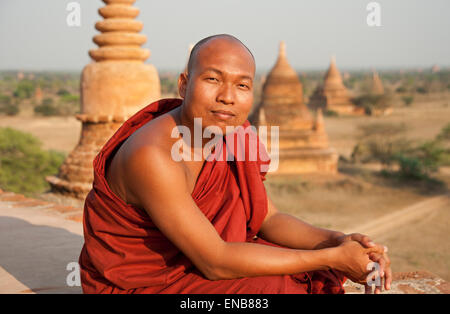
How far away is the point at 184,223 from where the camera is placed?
173cm

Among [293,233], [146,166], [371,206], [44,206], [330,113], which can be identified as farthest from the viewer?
[330,113]

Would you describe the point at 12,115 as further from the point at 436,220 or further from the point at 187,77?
the point at 187,77

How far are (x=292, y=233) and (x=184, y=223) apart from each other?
702 mm

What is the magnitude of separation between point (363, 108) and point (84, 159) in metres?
29.8

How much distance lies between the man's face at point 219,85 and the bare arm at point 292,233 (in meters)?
0.65

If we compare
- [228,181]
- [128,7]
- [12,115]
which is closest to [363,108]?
[12,115]

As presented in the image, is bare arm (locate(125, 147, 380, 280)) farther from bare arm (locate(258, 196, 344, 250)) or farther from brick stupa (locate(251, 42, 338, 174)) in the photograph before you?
brick stupa (locate(251, 42, 338, 174))

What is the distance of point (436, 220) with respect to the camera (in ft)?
34.0

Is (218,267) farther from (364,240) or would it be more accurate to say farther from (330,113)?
(330,113)

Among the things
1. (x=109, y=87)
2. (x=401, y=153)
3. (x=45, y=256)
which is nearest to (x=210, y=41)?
(x=45, y=256)

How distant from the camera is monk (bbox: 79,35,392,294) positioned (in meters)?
1.75

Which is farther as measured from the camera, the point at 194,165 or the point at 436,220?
the point at 436,220

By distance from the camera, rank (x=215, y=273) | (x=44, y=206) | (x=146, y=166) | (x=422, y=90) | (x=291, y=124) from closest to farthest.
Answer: (x=146, y=166) < (x=215, y=273) < (x=44, y=206) < (x=291, y=124) < (x=422, y=90)

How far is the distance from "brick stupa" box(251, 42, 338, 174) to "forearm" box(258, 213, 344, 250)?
11150mm
